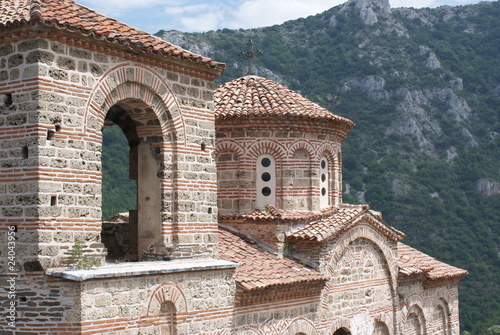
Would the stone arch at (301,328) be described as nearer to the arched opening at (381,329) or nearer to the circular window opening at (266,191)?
the arched opening at (381,329)

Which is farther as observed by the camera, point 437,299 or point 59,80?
point 437,299

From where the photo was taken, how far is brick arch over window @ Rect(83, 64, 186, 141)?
8.73 m

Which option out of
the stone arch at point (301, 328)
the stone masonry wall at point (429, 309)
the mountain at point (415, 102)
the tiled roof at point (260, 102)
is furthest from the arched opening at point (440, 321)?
the mountain at point (415, 102)

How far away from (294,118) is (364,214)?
2.61 m

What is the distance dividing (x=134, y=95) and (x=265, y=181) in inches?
214

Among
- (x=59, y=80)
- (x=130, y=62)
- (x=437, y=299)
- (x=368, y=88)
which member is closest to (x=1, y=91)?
(x=59, y=80)

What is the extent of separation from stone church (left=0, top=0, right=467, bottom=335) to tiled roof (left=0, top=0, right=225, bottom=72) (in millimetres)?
32

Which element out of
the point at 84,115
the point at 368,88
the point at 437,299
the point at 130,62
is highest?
the point at 368,88

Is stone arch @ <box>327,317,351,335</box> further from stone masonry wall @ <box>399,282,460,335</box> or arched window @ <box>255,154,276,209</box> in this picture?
arched window @ <box>255,154,276,209</box>

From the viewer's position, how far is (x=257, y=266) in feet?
38.3

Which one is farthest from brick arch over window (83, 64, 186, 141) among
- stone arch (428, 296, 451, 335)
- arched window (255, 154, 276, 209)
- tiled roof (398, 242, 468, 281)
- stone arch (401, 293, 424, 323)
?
stone arch (428, 296, 451, 335)

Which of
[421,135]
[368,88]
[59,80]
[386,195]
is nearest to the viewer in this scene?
[59,80]

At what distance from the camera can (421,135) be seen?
4419cm

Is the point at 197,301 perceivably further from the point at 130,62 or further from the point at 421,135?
the point at 421,135
